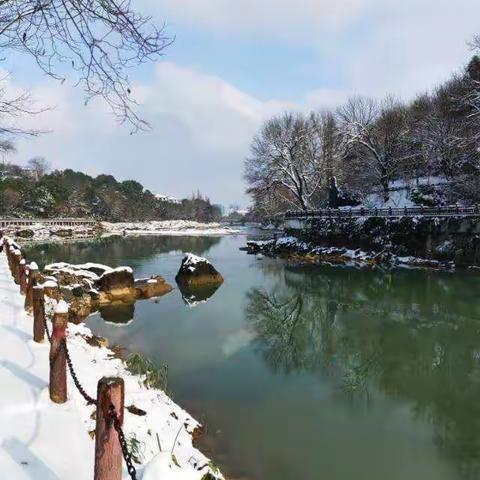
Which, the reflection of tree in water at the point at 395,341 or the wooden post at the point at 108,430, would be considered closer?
the wooden post at the point at 108,430

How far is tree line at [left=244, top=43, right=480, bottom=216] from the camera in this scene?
34.7 meters

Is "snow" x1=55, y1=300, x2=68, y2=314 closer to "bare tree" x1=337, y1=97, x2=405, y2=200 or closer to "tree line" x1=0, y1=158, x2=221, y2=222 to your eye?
"bare tree" x1=337, y1=97, x2=405, y2=200

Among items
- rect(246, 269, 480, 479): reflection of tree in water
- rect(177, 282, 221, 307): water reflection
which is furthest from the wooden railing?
rect(177, 282, 221, 307): water reflection

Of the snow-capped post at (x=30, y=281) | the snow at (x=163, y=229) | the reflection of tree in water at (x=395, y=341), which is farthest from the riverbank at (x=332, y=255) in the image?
the snow at (x=163, y=229)

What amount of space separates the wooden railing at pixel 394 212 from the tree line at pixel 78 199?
4555 cm

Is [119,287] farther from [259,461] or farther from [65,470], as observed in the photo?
[65,470]

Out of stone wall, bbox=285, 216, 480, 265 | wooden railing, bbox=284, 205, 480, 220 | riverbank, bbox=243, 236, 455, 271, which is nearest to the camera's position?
stone wall, bbox=285, 216, 480, 265

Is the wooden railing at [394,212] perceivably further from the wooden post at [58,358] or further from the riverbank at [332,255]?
the wooden post at [58,358]

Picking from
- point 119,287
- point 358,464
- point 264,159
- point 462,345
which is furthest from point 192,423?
point 264,159

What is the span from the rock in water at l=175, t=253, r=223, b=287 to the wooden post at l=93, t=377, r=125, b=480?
17079 millimetres

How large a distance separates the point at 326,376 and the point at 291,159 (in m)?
33.4

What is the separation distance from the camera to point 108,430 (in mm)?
3051

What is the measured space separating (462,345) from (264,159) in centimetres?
3257

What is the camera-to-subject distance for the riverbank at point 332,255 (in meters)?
27.7
